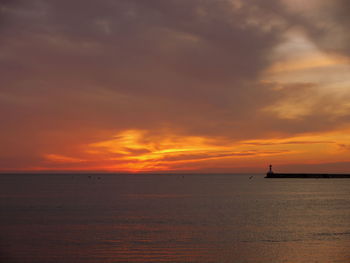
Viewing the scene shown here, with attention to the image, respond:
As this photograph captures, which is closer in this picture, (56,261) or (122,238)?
(56,261)

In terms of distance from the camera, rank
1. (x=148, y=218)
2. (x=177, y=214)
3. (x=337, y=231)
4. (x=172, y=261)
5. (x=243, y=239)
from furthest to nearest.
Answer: (x=177, y=214) < (x=148, y=218) < (x=337, y=231) < (x=243, y=239) < (x=172, y=261)

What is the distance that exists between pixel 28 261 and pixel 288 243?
22.8 m

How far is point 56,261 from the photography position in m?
30.1

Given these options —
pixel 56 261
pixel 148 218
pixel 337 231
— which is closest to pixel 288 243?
pixel 337 231

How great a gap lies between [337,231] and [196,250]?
19.4 metres

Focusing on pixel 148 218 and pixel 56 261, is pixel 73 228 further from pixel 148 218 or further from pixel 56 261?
pixel 56 261

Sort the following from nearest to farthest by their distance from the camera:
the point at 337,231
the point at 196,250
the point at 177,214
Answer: the point at 196,250, the point at 337,231, the point at 177,214

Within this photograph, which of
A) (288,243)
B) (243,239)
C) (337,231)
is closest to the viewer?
(288,243)

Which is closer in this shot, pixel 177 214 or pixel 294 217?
pixel 294 217

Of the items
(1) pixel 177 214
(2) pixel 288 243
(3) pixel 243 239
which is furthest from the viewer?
(1) pixel 177 214

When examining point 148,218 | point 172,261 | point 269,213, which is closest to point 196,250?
point 172,261

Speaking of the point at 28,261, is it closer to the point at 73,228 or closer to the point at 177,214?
the point at 73,228

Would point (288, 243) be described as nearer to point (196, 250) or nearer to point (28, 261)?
point (196, 250)

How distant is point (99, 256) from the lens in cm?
3141
